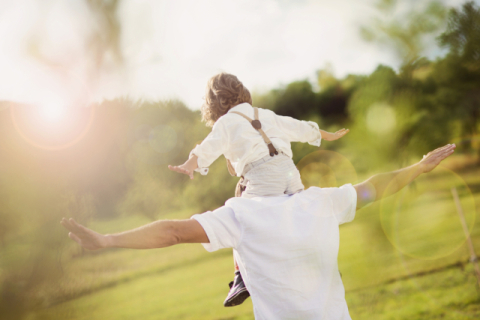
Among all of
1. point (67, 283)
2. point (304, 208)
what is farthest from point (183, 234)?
point (67, 283)

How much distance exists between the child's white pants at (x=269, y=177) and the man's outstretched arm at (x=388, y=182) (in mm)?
380

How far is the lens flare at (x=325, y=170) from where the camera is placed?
28.6ft

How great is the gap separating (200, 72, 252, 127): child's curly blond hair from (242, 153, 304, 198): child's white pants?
1.31ft

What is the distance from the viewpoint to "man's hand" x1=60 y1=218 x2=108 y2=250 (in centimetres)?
116

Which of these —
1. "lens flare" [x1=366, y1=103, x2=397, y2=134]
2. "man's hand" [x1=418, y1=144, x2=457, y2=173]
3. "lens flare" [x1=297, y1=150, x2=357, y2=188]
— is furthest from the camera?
"lens flare" [x1=366, y1=103, x2=397, y2=134]

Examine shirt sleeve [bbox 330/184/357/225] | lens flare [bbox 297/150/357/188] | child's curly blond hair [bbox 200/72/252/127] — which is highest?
lens flare [bbox 297/150/357/188]

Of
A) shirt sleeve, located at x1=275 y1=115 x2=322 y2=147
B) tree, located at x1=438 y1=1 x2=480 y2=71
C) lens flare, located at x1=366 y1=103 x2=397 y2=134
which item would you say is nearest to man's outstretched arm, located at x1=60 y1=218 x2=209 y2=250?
shirt sleeve, located at x1=275 y1=115 x2=322 y2=147

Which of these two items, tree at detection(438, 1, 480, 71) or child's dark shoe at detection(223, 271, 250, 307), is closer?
child's dark shoe at detection(223, 271, 250, 307)

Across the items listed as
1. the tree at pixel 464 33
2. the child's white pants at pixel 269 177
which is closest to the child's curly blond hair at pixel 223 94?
the child's white pants at pixel 269 177

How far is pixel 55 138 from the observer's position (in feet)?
20.1

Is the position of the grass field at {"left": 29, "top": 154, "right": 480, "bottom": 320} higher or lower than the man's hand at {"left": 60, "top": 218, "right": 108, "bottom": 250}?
lower

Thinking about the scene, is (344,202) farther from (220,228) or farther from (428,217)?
(428,217)

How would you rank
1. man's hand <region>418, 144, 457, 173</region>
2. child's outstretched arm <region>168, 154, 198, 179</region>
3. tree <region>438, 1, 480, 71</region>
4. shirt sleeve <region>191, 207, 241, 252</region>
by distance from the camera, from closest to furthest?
shirt sleeve <region>191, 207, 241, 252</region>, child's outstretched arm <region>168, 154, 198, 179</region>, man's hand <region>418, 144, 457, 173</region>, tree <region>438, 1, 480, 71</region>

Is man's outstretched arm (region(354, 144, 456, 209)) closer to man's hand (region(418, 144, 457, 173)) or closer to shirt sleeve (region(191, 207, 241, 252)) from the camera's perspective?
Answer: man's hand (region(418, 144, 457, 173))
